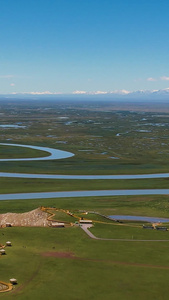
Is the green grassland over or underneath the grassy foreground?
underneath

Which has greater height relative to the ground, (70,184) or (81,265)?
(81,265)

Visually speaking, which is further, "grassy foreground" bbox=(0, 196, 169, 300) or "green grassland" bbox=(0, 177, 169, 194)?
"green grassland" bbox=(0, 177, 169, 194)

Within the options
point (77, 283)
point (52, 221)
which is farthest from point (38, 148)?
point (77, 283)

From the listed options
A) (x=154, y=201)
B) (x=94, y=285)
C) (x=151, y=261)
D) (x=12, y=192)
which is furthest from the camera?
(x=12, y=192)

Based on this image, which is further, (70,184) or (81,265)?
(70,184)

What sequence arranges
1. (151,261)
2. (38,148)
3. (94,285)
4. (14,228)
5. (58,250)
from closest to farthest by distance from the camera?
(94,285) < (151,261) < (58,250) < (14,228) < (38,148)

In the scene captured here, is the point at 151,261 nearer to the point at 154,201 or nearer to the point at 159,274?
the point at 159,274

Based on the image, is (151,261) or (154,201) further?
(154,201)

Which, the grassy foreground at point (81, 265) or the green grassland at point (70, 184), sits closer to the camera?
the grassy foreground at point (81, 265)

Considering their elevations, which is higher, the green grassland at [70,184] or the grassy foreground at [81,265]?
the grassy foreground at [81,265]

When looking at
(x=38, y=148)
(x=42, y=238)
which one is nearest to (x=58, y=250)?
(x=42, y=238)
